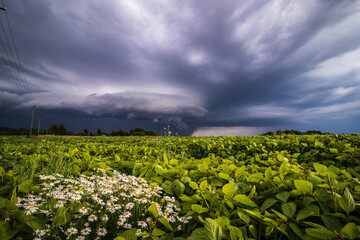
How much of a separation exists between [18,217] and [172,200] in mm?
1267

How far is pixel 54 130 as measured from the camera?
335 feet

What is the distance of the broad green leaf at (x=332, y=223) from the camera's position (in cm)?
→ 128

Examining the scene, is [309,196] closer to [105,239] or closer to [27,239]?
[105,239]

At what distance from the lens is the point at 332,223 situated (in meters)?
1.31

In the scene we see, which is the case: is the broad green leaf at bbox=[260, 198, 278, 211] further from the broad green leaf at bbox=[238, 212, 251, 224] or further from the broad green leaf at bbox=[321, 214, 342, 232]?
the broad green leaf at bbox=[321, 214, 342, 232]

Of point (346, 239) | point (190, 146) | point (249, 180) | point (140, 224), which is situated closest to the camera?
point (346, 239)

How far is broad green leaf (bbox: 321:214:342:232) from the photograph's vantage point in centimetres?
128

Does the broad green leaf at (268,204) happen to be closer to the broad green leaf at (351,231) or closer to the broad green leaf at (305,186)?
the broad green leaf at (305,186)

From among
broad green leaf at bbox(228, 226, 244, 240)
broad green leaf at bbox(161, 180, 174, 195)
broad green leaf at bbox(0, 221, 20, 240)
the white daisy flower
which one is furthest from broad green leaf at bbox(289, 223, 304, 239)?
broad green leaf at bbox(0, 221, 20, 240)

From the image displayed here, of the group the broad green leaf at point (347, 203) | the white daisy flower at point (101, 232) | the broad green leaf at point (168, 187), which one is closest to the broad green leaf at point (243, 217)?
the broad green leaf at point (347, 203)

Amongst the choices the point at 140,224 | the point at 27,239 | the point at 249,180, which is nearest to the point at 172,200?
the point at 140,224

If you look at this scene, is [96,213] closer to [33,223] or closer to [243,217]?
[33,223]

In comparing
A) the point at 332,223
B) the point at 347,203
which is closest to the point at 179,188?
the point at 332,223

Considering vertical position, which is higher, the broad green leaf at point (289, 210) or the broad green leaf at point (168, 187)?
the broad green leaf at point (289, 210)
